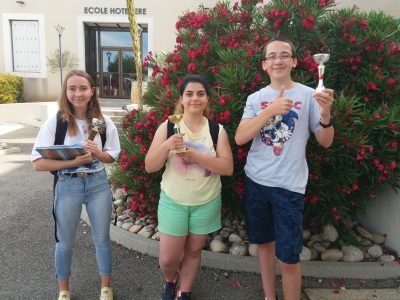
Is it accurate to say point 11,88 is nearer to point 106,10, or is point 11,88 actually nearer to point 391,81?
point 106,10

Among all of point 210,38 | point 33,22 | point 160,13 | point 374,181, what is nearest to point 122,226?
point 210,38

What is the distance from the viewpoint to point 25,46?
17750mm

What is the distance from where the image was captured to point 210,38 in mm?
4121

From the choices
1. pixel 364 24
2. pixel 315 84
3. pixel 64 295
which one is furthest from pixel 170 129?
pixel 364 24

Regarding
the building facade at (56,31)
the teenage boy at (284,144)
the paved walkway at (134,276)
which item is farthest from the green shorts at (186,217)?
the building facade at (56,31)

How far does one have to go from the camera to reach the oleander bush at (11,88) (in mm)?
15906

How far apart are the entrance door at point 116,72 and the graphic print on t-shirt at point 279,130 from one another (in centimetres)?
1756

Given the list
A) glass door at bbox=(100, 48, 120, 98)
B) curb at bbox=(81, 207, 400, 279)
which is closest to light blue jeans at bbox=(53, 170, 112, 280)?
curb at bbox=(81, 207, 400, 279)

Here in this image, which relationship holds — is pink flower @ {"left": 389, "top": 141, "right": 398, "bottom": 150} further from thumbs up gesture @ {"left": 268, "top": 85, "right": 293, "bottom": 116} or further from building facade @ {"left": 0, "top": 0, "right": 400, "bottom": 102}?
building facade @ {"left": 0, "top": 0, "right": 400, "bottom": 102}

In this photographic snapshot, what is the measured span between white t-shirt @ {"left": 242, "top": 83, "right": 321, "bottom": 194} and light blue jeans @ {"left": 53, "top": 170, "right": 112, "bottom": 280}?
116 centimetres

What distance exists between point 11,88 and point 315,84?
52.9ft

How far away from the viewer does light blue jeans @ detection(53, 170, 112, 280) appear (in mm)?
2541

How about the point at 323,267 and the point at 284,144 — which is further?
the point at 323,267

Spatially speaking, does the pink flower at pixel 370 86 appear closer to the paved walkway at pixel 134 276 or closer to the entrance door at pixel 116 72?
the paved walkway at pixel 134 276
